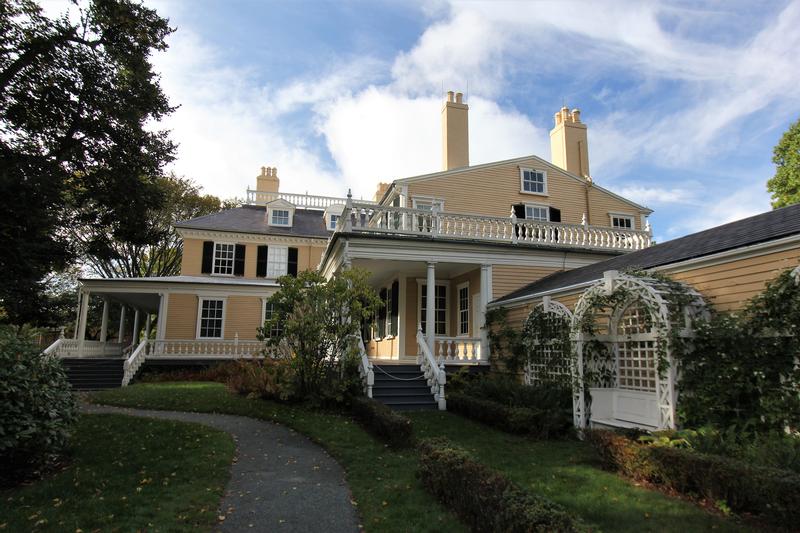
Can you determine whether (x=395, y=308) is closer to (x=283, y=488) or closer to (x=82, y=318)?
(x=283, y=488)

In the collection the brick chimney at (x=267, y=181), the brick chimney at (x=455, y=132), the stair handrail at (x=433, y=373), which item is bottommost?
the stair handrail at (x=433, y=373)

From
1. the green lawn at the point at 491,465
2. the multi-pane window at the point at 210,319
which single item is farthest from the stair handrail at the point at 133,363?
the green lawn at the point at 491,465

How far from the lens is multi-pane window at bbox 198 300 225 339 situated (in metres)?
21.6

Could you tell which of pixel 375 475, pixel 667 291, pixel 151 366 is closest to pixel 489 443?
pixel 375 475

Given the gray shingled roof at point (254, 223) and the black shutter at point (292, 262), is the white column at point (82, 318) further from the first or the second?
the black shutter at point (292, 262)

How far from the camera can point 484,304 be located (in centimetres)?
1355

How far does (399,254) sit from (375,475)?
7.88 metres

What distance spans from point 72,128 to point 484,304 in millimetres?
12865

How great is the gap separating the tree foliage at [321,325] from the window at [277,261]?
14.2 meters

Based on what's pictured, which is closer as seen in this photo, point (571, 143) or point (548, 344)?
point (548, 344)

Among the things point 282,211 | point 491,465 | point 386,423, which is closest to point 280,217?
point 282,211

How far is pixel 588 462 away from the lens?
20.6 ft

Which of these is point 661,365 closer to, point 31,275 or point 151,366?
point 31,275

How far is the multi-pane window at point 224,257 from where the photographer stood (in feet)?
78.1
